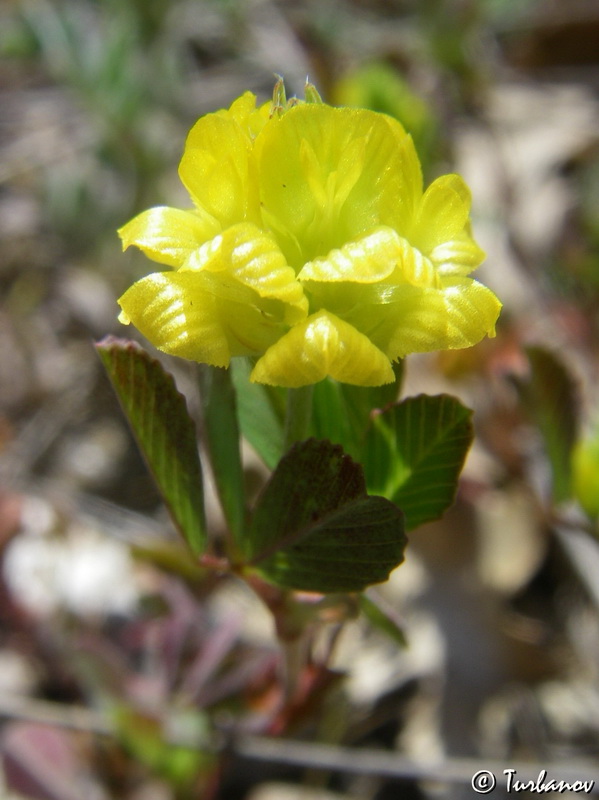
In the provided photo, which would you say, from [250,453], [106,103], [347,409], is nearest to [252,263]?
[347,409]

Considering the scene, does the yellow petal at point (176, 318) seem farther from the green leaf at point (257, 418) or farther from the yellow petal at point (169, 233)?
the green leaf at point (257, 418)

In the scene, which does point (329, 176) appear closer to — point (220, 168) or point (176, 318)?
point (220, 168)

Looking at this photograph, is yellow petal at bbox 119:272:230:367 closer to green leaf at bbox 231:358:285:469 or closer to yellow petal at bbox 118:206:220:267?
yellow petal at bbox 118:206:220:267

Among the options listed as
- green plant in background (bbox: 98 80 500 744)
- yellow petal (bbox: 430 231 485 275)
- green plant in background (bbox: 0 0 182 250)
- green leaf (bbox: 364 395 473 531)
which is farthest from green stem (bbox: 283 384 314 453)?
green plant in background (bbox: 0 0 182 250)

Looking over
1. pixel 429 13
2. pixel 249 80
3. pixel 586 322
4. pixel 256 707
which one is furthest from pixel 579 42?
pixel 256 707

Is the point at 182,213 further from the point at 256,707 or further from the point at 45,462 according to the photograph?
the point at 45,462
